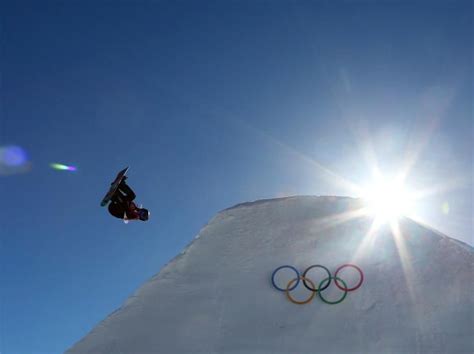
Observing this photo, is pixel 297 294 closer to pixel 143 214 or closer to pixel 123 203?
pixel 143 214

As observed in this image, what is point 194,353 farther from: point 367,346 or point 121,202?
point 121,202

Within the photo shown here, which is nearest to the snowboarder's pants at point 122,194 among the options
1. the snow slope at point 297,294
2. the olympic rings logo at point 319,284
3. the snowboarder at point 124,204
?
the snowboarder at point 124,204

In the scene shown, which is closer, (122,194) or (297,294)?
(297,294)

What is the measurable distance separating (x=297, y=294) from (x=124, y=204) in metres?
3.89

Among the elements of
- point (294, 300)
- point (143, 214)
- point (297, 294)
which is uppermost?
point (143, 214)

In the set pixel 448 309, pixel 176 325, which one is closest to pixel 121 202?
pixel 176 325

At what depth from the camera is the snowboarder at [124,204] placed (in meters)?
9.85

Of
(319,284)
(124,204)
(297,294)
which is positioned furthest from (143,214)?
(319,284)

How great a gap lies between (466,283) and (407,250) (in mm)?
1081

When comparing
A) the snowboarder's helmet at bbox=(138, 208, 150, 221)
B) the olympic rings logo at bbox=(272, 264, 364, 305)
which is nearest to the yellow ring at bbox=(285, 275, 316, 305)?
the olympic rings logo at bbox=(272, 264, 364, 305)

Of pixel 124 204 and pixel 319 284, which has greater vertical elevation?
pixel 124 204

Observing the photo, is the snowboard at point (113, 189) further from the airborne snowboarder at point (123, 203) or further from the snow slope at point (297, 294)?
the snow slope at point (297, 294)

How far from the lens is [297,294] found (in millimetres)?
8633

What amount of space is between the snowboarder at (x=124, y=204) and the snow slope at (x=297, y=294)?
65.1 inches
